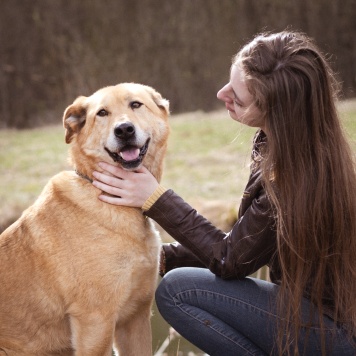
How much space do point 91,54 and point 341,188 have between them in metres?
11.6

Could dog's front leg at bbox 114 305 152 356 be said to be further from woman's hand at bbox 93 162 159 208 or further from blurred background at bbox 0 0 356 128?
blurred background at bbox 0 0 356 128

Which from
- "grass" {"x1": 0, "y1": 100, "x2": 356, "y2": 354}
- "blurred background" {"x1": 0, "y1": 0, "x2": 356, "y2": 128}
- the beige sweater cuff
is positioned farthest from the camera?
"blurred background" {"x1": 0, "y1": 0, "x2": 356, "y2": 128}

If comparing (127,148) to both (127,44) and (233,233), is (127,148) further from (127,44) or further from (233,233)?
(127,44)

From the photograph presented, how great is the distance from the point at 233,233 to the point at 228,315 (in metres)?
0.37

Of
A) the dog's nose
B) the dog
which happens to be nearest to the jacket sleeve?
the dog

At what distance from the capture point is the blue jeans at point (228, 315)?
2.58 metres

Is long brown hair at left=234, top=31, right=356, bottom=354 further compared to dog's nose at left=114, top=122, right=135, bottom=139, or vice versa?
dog's nose at left=114, top=122, right=135, bottom=139

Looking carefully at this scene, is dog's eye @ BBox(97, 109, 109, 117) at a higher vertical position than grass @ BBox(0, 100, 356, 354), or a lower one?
higher

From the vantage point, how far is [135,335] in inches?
118

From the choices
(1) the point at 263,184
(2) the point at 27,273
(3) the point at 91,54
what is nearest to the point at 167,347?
(2) the point at 27,273

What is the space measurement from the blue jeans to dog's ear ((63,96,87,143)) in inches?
32.2

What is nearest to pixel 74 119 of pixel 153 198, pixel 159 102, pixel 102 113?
pixel 102 113

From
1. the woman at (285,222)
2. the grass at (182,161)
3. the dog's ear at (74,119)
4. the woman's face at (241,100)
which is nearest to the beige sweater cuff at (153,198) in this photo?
the woman at (285,222)

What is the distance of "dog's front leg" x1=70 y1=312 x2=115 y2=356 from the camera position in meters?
2.65
